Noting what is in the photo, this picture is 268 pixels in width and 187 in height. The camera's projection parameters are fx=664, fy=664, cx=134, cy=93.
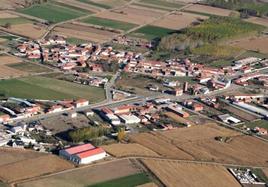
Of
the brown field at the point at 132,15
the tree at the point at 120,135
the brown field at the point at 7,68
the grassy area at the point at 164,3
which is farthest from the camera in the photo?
the grassy area at the point at 164,3

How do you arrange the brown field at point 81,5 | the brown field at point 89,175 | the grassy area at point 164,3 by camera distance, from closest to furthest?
the brown field at point 89,175, the brown field at point 81,5, the grassy area at point 164,3

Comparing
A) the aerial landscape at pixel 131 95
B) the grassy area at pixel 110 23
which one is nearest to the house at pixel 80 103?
the aerial landscape at pixel 131 95

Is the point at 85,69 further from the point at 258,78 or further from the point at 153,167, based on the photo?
the point at 153,167

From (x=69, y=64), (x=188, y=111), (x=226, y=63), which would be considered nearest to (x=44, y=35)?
(x=69, y=64)

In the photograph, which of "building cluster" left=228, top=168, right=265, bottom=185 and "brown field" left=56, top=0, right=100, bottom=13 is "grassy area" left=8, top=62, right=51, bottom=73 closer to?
"building cluster" left=228, top=168, right=265, bottom=185

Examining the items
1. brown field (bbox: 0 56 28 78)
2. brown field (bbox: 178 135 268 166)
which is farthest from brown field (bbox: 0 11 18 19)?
brown field (bbox: 178 135 268 166)

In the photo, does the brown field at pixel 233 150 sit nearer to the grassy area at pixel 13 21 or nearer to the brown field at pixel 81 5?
the grassy area at pixel 13 21
